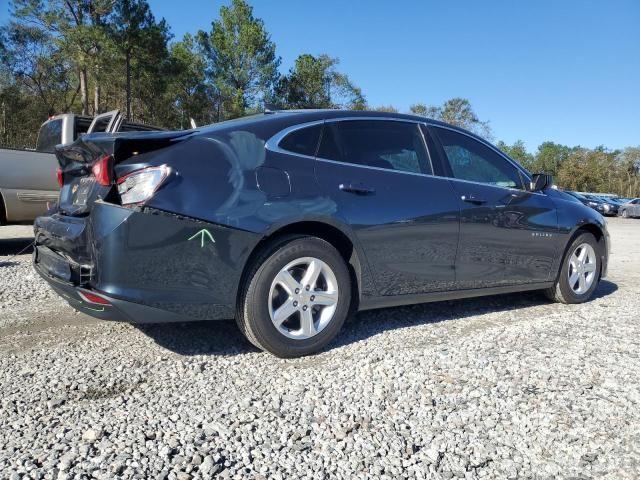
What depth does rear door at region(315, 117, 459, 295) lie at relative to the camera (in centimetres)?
327

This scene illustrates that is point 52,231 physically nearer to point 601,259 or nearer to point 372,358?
point 372,358

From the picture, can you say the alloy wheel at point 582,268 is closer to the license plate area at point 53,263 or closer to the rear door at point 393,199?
the rear door at point 393,199

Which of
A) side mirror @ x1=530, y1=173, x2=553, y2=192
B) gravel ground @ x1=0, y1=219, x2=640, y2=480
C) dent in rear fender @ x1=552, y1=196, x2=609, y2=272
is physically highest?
side mirror @ x1=530, y1=173, x2=553, y2=192

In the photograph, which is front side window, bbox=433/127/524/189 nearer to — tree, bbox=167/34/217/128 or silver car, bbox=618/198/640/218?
tree, bbox=167/34/217/128

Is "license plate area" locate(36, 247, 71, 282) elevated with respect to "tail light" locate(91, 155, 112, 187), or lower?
lower

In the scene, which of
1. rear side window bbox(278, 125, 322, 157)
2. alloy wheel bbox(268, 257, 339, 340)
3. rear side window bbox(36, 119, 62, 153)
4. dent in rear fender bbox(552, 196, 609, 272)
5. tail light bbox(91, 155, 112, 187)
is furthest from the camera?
rear side window bbox(36, 119, 62, 153)

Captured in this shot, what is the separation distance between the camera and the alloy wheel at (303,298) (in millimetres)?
3035

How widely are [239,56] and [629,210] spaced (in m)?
30.7

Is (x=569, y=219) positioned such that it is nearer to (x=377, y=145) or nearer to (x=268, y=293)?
(x=377, y=145)

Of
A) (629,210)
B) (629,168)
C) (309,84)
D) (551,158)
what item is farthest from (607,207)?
(551,158)

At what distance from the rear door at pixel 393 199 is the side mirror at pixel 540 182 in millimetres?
1167

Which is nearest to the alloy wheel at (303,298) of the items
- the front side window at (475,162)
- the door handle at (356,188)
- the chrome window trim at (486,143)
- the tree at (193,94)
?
the door handle at (356,188)

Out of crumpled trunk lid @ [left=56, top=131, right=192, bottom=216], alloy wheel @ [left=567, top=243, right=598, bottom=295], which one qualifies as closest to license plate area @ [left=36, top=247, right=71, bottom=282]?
crumpled trunk lid @ [left=56, top=131, right=192, bottom=216]

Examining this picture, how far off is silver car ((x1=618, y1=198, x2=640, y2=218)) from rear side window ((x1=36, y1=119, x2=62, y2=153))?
1540 inches
